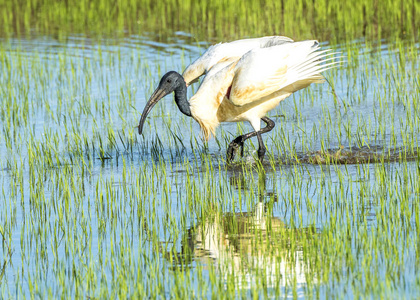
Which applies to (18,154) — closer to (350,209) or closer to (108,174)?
(108,174)

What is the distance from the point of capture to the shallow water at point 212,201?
13.6ft

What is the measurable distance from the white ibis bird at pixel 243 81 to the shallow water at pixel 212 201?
432 mm

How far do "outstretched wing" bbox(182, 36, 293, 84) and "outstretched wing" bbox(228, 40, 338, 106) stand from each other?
460mm

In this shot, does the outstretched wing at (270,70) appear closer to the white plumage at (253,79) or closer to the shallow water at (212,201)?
the white plumage at (253,79)

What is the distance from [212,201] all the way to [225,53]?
6.97 ft

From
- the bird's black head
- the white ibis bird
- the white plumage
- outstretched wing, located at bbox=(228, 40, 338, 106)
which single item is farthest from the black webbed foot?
the bird's black head

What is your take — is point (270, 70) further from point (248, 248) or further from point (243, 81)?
point (248, 248)

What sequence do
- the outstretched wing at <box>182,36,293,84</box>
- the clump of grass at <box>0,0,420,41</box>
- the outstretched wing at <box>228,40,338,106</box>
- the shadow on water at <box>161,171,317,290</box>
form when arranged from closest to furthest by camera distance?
the shadow on water at <box>161,171,317,290</box> → the outstretched wing at <box>228,40,338,106</box> → the outstretched wing at <box>182,36,293,84</box> → the clump of grass at <box>0,0,420,41</box>

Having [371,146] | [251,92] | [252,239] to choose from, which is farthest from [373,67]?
[252,239]

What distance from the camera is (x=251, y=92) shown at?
6.85 m

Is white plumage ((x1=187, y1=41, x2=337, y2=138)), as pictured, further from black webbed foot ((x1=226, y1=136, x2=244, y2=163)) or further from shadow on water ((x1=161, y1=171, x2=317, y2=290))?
shadow on water ((x1=161, y1=171, x2=317, y2=290))

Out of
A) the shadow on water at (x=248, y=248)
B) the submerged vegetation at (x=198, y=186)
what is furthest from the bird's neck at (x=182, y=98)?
the shadow on water at (x=248, y=248)

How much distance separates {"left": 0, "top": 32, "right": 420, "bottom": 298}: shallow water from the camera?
4160 mm

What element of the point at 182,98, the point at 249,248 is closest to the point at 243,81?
the point at 182,98
